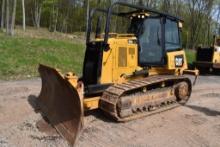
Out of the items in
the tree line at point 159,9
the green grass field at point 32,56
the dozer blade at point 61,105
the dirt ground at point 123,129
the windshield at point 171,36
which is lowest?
the dirt ground at point 123,129

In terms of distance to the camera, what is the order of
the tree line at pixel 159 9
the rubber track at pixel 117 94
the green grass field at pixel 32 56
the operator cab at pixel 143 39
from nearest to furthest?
the rubber track at pixel 117 94
the operator cab at pixel 143 39
the green grass field at pixel 32 56
the tree line at pixel 159 9

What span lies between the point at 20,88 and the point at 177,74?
4.77m

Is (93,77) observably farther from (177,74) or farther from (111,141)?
(177,74)

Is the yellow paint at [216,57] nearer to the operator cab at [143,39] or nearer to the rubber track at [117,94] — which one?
the operator cab at [143,39]

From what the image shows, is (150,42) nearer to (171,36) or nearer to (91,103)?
(171,36)

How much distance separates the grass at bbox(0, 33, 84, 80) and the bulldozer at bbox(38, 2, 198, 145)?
602 centimetres

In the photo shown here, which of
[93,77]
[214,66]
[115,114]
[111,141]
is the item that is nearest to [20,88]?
[93,77]

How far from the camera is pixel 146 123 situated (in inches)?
282

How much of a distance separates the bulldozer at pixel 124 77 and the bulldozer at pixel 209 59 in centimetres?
984

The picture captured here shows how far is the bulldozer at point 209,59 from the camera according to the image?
714 inches

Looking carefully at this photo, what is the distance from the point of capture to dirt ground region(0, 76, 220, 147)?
5906 millimetres

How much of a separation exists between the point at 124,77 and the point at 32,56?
913 centimetres

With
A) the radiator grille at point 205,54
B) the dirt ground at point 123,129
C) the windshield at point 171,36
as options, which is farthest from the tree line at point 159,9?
the dirt ground at point 123,129

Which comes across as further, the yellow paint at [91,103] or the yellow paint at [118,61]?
the yellow paint at [118,61]
